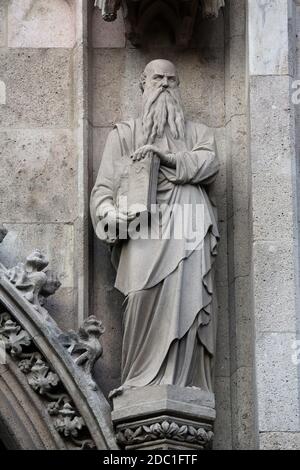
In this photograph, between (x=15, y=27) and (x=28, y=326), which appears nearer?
(x=28, y=326)

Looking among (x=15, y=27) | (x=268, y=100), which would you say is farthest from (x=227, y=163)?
(x=15, y=27)

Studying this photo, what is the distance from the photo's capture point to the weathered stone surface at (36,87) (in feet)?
48.8

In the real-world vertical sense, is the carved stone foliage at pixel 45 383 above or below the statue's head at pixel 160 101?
below

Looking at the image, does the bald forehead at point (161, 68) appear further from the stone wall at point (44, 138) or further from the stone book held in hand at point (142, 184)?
the stone book held in hand at point (142, 184)

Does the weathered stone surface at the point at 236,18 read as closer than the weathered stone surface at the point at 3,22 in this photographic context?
Yes

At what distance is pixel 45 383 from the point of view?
13.9 metres

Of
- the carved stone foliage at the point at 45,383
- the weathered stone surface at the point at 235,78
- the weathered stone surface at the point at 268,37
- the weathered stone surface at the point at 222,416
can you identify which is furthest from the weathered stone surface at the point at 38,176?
the weathered stone surface at the point at 222,416

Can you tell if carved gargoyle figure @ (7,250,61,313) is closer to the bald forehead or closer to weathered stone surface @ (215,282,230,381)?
weathered stone surface @ (215,282,230,381)

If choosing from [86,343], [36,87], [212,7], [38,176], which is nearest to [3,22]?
[36,87]

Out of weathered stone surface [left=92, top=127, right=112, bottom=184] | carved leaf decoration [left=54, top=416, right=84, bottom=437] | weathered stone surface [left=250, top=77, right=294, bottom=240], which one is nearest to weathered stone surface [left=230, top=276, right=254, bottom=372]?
weathered stone surface [left=250, top=77, right=294, bottom=240]

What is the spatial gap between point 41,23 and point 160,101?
40.5 inches

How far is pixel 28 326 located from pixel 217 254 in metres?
1.24

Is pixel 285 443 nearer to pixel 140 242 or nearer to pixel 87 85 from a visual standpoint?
pixel 140 242

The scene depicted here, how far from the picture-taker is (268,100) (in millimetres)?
14453
